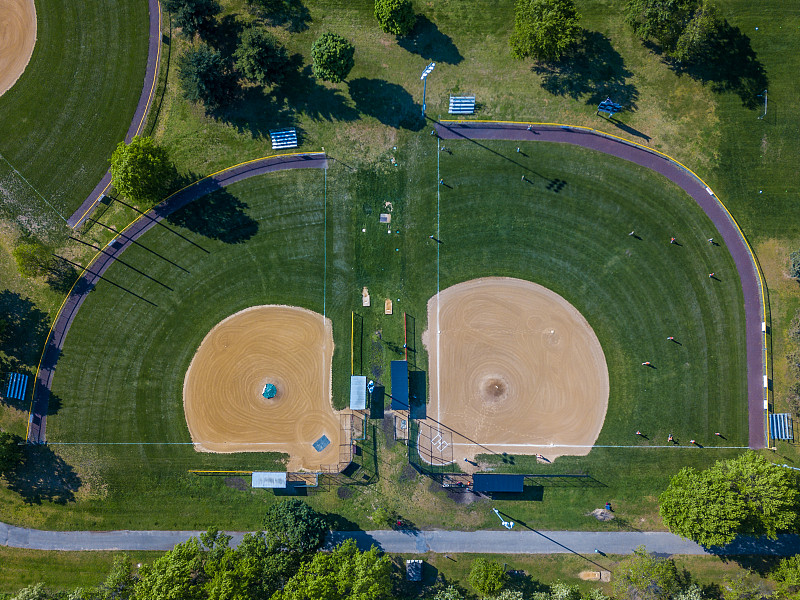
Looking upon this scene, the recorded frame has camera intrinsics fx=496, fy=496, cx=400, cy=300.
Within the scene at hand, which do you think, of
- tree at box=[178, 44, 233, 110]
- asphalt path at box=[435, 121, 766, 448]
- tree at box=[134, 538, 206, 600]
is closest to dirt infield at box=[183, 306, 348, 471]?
tree at box=[134, 538, 206, 600]

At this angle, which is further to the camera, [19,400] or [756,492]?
[19,400]

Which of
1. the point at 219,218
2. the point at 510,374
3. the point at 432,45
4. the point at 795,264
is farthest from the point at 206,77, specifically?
the point at 795,264

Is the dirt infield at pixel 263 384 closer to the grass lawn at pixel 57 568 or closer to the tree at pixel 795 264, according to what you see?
the grass lawn at pixel 57 568

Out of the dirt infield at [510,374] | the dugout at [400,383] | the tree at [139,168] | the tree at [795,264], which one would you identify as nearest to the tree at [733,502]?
the dirt infield at [510,374]

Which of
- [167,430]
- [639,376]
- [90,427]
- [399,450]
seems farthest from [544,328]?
[90,427]

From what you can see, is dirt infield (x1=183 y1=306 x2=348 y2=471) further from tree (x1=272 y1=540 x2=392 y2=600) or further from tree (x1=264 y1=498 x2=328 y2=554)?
tree (x1=272 y1=540 x2=392 y2=600)

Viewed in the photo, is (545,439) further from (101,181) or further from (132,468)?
(101,181)
